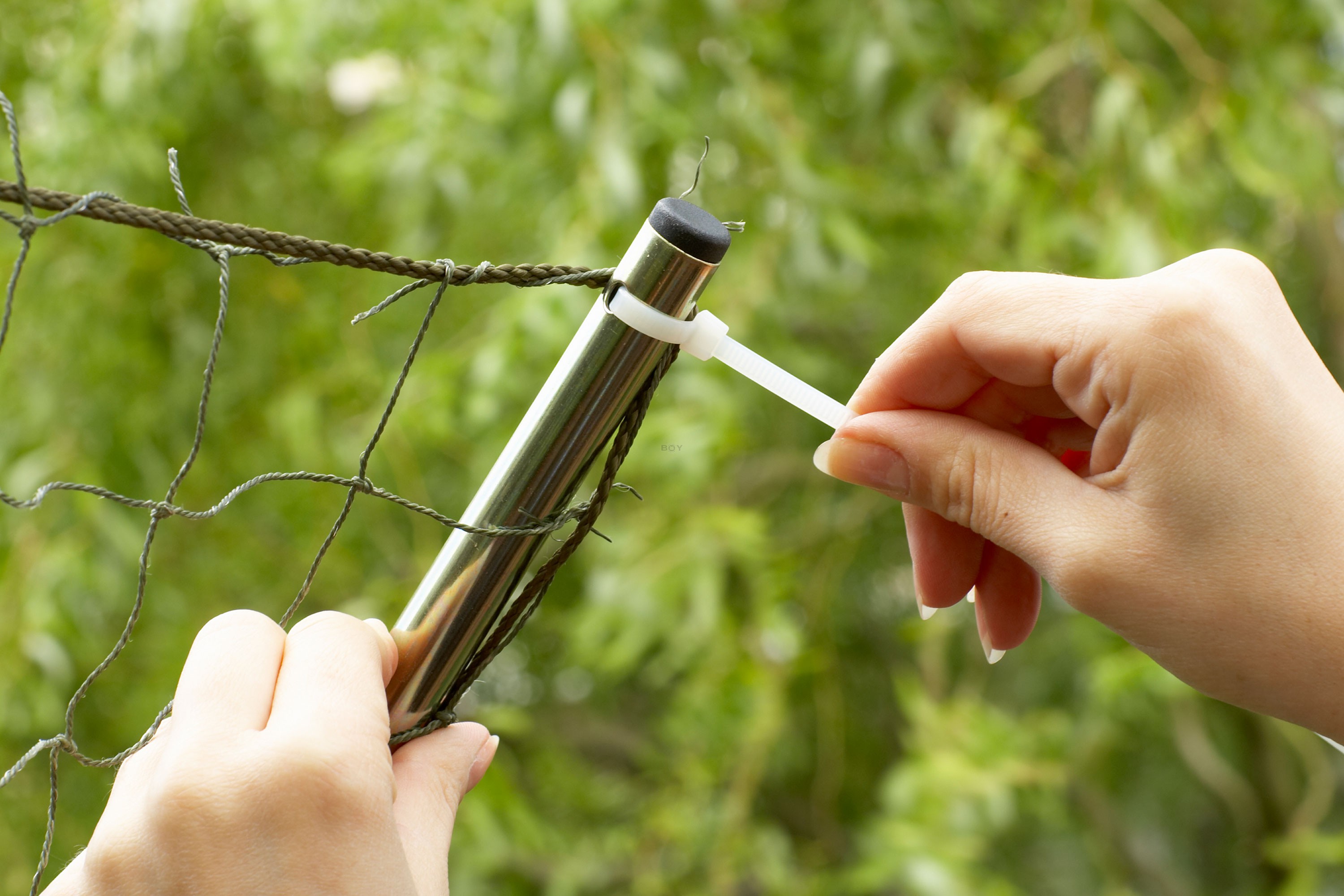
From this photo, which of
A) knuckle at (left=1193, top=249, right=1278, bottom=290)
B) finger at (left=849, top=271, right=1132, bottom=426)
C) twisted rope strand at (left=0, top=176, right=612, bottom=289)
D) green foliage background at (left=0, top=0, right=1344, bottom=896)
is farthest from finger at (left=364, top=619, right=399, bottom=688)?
green foliage background at (left=0, top=0, right=1344, bottom=896)

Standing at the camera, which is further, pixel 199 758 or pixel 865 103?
pixel 865 103

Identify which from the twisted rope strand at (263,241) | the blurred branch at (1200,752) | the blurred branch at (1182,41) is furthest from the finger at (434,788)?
the blurred branch at (1200,752)

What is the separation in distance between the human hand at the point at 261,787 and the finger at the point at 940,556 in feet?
1.04

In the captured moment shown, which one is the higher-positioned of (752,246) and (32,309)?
(752,246)

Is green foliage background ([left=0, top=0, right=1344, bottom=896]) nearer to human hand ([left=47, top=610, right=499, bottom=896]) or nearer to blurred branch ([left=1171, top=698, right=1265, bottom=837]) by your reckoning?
blurred branch ([left=1171, top=698, right=1265, bottom=837])

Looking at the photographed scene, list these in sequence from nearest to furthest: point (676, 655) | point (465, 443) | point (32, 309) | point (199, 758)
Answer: point (199, 758)
point (676, 655)
point (32, 309)
point (465, 443)

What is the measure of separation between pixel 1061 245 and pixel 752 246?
37cm

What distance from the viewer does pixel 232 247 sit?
0.44m

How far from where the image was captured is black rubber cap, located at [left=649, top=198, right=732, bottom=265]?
403mm

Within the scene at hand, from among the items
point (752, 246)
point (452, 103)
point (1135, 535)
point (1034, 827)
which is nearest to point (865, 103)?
point (752, 246)

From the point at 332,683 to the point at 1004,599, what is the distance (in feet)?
1.27

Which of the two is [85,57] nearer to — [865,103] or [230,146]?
[230,146]

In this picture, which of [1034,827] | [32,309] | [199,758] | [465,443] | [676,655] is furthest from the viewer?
[1034,827]

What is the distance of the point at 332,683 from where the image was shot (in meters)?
0.39
